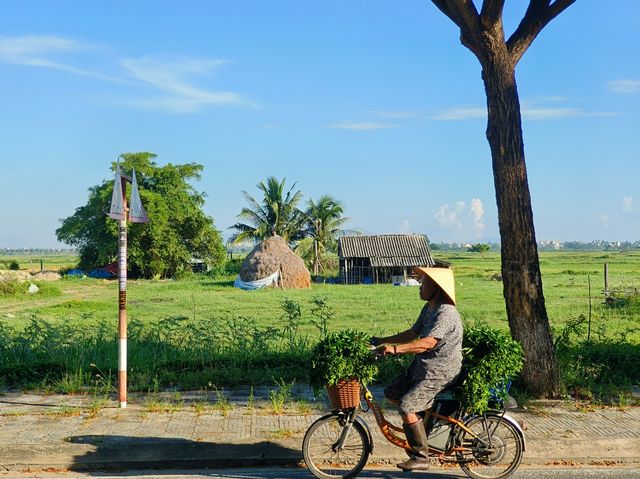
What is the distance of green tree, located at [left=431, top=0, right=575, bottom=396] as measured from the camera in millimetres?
8273

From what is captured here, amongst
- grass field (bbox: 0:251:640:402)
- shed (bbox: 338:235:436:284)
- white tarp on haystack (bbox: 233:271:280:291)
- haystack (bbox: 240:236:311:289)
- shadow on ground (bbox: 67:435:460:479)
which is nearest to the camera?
shadow on ground (bbox: 67:435:460:479)

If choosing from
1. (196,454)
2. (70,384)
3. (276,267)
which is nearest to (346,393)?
(196,454)

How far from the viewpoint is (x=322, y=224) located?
55312 mm

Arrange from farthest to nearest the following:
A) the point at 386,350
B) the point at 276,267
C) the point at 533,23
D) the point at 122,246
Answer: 1. the point at 276,267
2. the point at 533,23
3. the point at 122,246
4. the point at 386,350

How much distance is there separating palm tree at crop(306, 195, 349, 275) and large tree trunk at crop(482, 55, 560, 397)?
46.0m

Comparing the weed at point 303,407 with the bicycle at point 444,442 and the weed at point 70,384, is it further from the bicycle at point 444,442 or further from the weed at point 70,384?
the weed at point 70,384

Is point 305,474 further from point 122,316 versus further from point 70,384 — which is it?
point 70,384

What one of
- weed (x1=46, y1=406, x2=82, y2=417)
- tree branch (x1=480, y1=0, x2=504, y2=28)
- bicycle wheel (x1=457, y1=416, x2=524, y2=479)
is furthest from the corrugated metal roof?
bicycle wheel (x1=457, y1=416, x2=524, y2=479)

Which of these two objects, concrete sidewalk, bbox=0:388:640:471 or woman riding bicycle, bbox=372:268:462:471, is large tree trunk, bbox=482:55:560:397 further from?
woman riding bicycle, bbox=372:268:462:471

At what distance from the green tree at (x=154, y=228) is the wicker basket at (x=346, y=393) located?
45820mm

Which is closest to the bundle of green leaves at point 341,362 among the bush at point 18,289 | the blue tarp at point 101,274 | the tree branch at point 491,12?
the tree branch at point 491,12

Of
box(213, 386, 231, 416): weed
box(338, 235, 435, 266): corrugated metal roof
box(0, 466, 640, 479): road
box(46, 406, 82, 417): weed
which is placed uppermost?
box(338, 235, 435, 266): corrugated metal roof

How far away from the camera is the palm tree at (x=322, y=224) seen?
54812mm

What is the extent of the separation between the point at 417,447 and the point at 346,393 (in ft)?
2.36
